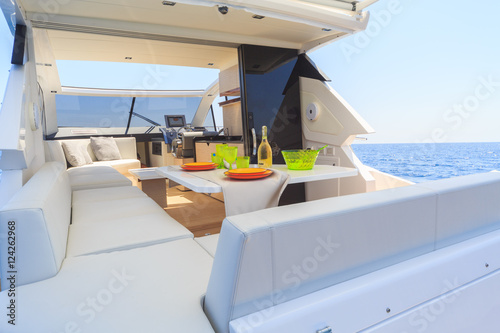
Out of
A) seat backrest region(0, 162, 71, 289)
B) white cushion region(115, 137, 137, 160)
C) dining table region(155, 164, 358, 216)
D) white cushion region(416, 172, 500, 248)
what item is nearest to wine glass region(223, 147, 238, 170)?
dining table region(155, 164, 358, 216)

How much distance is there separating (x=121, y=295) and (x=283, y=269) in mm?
484

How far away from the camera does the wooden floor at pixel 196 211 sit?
8.34 ft

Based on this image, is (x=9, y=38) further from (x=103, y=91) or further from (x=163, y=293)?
(x=103, y=91)

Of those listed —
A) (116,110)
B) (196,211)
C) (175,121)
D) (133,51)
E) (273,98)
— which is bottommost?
(196,211)

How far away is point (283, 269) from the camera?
0.61 m

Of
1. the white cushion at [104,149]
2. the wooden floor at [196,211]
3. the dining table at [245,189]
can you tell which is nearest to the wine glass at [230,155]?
the dining table at [245,189]

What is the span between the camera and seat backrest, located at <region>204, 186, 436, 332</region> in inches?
22.5

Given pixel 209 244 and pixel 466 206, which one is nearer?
pixel 466 206

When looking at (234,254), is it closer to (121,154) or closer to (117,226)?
(117,226)

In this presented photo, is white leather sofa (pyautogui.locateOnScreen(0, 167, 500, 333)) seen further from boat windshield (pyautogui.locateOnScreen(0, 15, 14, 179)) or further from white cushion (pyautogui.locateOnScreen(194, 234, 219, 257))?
boat windshield (pyautogui.locateOnScreen(0, 15, 14, 179))

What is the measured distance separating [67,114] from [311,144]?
5.23 meters

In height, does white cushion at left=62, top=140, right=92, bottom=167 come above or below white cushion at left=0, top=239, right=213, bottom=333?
above

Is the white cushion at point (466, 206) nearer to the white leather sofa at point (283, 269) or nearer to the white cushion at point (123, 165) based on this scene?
the white leather sofa at point (283, 269)

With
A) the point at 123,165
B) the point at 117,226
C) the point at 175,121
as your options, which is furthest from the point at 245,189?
the point at 175,121
